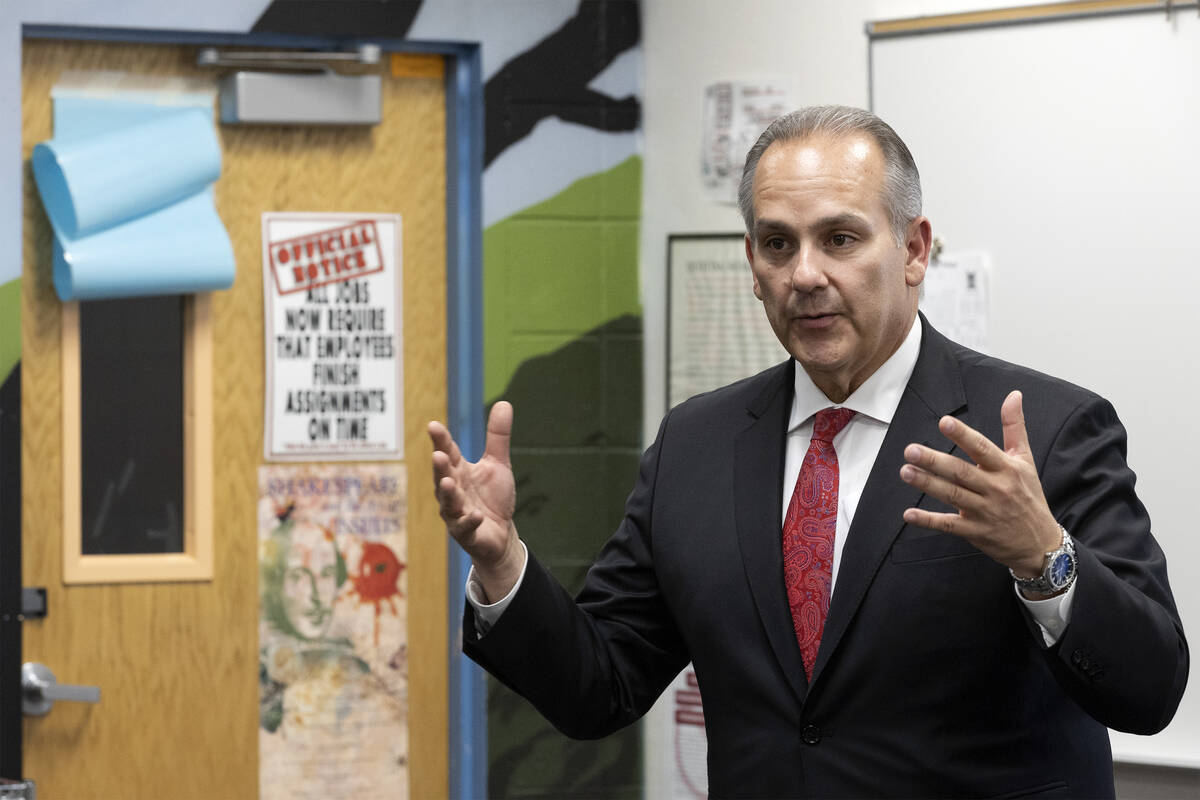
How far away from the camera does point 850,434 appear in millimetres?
1564

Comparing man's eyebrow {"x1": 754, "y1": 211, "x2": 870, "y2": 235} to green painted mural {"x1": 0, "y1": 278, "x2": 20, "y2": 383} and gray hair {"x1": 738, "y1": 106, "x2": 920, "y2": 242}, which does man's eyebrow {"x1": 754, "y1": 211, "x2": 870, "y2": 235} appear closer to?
gray hair {"x1": 738, "y1": 106, "x2": 920, "y2": 242}

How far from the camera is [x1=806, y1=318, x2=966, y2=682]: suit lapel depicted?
1428mm

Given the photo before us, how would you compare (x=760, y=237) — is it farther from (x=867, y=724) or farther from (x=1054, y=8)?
(x=1054, y=8)

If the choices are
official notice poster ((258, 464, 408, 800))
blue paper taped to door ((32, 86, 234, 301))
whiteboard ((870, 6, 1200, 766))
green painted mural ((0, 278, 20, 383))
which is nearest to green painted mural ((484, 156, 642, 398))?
official notice poster ((258, 464, 408, 800))

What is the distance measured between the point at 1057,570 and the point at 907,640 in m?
0.20

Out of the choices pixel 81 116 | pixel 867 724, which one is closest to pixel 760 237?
pixel 867 724

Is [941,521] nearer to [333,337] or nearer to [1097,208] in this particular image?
[1097,208]

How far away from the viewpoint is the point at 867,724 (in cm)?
141

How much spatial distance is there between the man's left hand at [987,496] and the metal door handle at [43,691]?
197 centimetres

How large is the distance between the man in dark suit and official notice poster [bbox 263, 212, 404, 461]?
1.42 metres

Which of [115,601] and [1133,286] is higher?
[1133,286]

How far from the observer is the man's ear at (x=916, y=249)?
155 centimetres

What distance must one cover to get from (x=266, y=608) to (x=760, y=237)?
1.74m

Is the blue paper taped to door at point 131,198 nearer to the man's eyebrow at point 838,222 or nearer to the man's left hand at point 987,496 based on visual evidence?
the man's eyebrow at point 838,222
